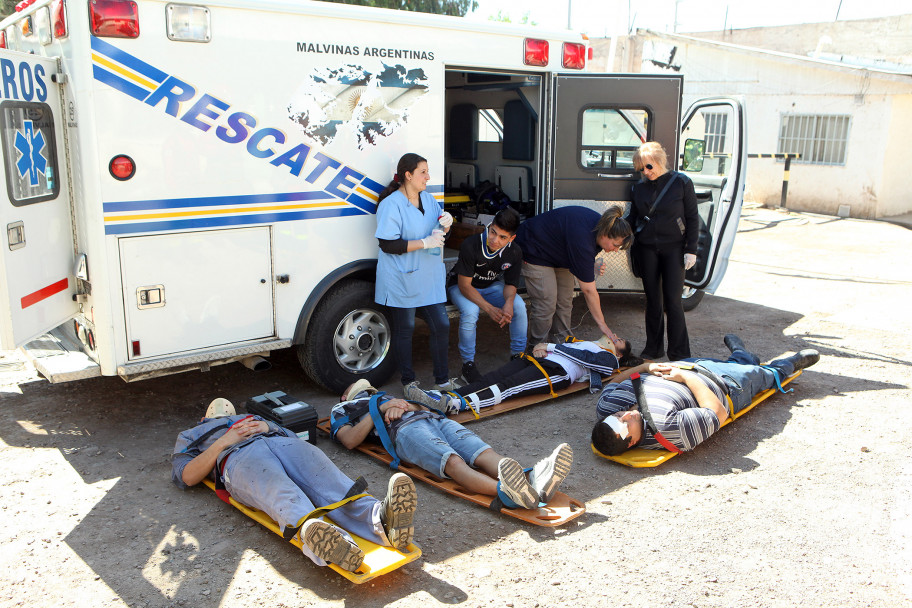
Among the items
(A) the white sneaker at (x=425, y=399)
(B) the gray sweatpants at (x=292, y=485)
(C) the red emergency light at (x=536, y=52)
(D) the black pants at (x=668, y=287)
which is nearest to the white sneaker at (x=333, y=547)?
(B) the gray sweatpants at (x=292, y=485)

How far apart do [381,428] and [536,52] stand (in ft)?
11.0

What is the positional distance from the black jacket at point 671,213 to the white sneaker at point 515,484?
303cm

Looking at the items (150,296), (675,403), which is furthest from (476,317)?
(150,296)

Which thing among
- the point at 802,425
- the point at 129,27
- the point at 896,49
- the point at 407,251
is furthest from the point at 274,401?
the point at 896,49

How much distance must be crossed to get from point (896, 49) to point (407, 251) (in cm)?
1864

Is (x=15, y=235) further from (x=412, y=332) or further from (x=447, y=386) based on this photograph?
(x=447, y=386)

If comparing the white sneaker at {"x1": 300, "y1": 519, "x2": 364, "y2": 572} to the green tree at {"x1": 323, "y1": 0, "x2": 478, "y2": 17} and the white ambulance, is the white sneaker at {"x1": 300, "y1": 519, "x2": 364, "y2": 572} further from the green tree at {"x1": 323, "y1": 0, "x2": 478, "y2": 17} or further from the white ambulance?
the green tree at {"x1": 323, "y1": 0, "x2": 478, "y2": 17}

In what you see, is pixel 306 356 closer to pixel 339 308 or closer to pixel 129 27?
pixel 339 308

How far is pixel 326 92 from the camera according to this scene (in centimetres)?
509

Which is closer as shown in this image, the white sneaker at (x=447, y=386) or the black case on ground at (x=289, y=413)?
the black case on ground at (x=289, y=413)

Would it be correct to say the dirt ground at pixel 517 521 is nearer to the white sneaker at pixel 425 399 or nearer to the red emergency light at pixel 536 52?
the white sneaker at pixel 425 399

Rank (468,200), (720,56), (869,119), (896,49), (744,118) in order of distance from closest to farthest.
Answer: (744,118) < (468,200) < (869,119) < (720,56) < (896,49)

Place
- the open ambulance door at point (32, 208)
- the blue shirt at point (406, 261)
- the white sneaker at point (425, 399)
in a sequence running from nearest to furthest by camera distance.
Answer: the open ambulance door at point (32, 208)
the white sneaker at point (425, 399)
the blue shirt at point (406, 261)

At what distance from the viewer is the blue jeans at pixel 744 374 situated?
16.5 feet
